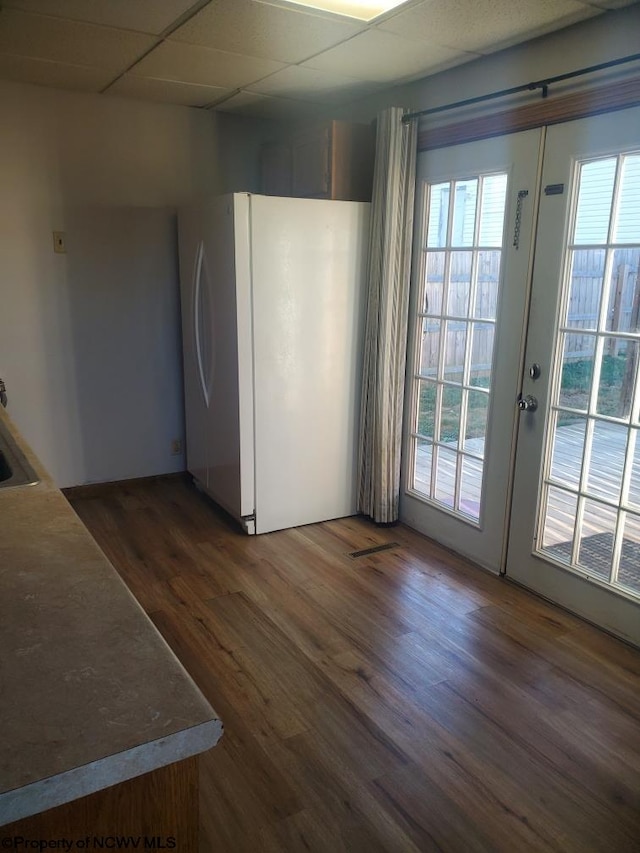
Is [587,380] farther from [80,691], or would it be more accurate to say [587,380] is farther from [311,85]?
[80,691]

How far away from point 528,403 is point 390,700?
1411 mm

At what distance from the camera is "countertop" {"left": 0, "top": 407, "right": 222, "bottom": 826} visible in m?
0.71

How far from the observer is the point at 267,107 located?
12.9ft

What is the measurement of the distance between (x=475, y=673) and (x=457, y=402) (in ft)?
4.51

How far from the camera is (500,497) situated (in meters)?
3.06

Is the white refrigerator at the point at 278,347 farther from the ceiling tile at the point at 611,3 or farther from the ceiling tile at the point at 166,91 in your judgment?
the ceiling tile at the point at 611,3

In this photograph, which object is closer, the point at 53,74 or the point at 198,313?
the point at 53,74

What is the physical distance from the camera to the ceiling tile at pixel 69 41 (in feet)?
8.39

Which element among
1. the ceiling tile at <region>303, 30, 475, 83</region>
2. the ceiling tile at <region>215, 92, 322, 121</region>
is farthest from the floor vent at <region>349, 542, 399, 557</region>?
the ceiling tile at <region>215, 92, 322, 121</region>

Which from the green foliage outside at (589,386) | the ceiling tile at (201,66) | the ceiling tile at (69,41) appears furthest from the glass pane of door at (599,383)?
the ceiling tile at (69,41)

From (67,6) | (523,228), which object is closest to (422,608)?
(523,228)

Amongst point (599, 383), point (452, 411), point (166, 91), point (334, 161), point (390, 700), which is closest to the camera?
point (390, 700)

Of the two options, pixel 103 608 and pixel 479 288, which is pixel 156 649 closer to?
pixel 103 608

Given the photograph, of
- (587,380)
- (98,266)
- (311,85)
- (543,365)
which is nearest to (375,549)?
(543,365)
